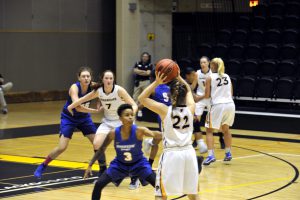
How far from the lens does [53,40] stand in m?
25.7

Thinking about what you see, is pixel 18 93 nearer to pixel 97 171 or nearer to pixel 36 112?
pixel 36 112

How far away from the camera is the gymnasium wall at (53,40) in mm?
Result: 24266

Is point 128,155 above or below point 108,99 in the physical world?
below

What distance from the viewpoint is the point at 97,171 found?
1184 centimetres

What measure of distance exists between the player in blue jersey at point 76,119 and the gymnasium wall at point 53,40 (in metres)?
13.1

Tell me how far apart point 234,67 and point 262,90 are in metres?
1.62

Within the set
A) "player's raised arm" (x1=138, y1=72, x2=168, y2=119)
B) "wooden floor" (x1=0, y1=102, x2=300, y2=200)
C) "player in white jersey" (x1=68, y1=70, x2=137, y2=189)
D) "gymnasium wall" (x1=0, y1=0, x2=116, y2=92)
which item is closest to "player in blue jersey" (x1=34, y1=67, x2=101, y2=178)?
"player in white jersey" (x1=68, y1=70, x2=137, y2=189)

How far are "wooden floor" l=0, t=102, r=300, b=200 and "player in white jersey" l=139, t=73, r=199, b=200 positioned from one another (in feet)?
8.55

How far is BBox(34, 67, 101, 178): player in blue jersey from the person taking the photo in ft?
36.3

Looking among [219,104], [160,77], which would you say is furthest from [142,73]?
[160,77]

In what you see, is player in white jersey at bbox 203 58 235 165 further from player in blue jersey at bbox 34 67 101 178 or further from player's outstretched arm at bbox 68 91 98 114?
player's outstretched arm at bbox 68 91 98 114

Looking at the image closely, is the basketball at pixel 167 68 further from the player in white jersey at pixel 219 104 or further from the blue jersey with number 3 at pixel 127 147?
the player in white jersey at pixel 219 104

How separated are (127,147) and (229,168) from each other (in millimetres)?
4087

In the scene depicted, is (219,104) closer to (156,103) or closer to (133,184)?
(133,184)
